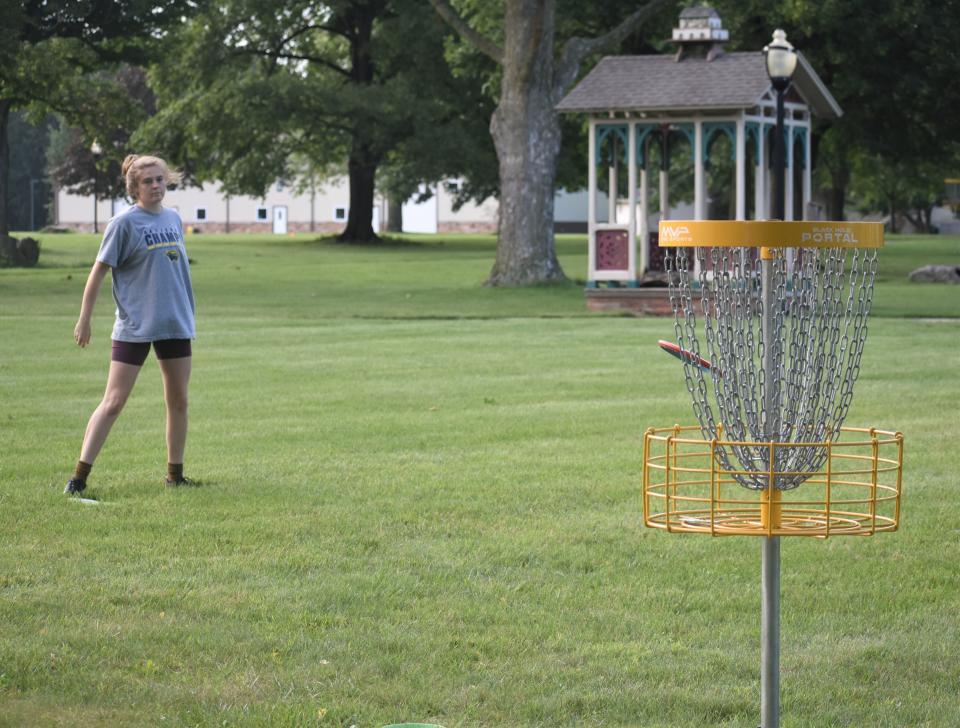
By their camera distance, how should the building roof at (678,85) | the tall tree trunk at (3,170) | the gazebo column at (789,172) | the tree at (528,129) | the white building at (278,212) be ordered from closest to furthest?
the building roof at (678,85)
the gazebo column at (789,172)
the tree at (528,129)
the tall tree trunk at (3,170)
the white building at (278,212)

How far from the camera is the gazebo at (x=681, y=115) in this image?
25422 millimetres

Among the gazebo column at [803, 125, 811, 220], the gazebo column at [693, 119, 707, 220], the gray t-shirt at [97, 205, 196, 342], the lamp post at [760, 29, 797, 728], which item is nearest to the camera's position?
the lamp post at [760, 29, 797, 728]

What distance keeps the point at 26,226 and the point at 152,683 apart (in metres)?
118

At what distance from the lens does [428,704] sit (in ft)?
16.0

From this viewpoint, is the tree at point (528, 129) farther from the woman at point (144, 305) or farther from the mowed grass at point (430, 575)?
the woman at point (144, 305)

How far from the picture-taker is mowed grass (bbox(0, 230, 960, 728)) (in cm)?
496

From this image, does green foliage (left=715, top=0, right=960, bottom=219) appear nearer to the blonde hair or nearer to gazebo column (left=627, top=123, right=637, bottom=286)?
gazebo column (left=627, top=123, right=637, bottom=286)

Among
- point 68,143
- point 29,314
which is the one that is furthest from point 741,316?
point 68,143

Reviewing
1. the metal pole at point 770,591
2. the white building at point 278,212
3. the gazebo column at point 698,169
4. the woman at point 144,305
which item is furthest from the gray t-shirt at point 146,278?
the white building at point 278,212

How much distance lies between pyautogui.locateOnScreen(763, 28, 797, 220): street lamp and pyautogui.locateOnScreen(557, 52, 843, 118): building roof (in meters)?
0.59

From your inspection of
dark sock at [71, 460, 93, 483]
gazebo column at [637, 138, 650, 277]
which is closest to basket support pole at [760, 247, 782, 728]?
dark sock at [71, 460, 93, 483]

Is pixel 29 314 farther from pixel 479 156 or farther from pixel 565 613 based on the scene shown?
pixel 479 156

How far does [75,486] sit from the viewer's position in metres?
8.56

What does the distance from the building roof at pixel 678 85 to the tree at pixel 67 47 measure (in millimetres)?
12219
